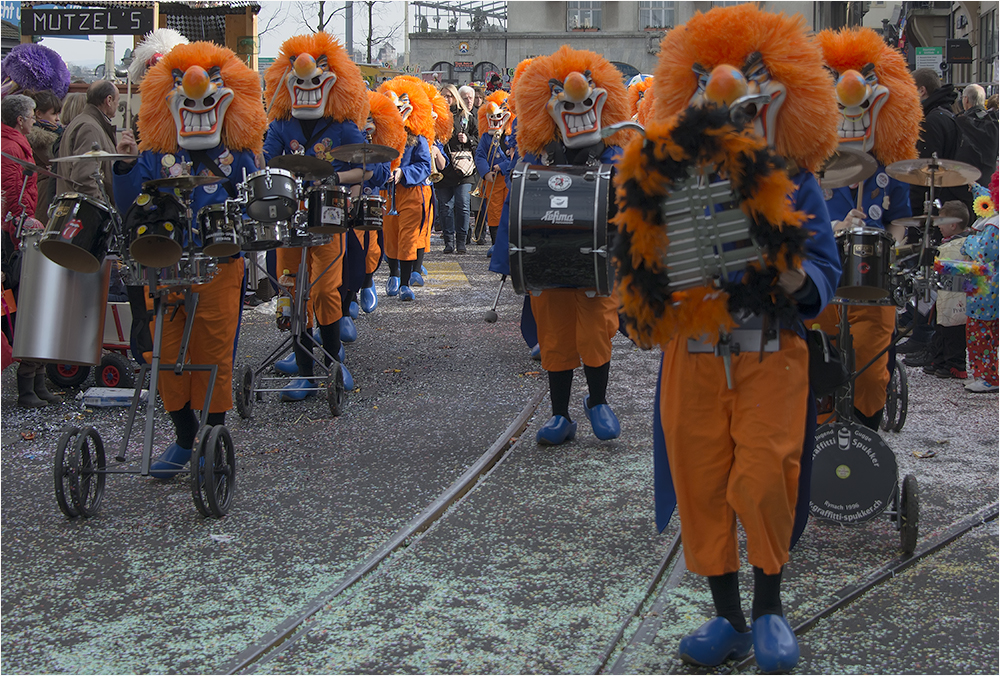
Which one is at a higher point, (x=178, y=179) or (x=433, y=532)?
(x=178, y=179)

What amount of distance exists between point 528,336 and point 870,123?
7.14ft

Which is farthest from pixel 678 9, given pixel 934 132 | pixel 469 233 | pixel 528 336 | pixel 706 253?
pixel 706 253

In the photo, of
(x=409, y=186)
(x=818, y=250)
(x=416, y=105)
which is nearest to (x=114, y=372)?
(x=409, y=186)

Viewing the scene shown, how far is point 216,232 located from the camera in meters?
4.48

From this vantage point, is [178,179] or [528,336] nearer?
[178,179]

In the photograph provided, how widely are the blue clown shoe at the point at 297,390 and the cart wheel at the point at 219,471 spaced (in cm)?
180

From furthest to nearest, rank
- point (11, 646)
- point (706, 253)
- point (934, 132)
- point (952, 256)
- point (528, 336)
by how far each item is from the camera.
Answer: point (934, 132), point (952, 256), point (528, 336), point (11, 646), point (706, 253)

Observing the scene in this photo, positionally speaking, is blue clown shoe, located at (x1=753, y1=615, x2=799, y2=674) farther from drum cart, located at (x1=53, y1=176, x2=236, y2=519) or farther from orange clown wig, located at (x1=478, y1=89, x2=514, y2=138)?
orange clown wig, located at (x1=478, y1=89, x2=514, y2=138)

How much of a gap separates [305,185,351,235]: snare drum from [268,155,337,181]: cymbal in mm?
97

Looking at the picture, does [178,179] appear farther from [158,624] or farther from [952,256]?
[952,256]

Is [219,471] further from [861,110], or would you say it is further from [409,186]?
[409,186]

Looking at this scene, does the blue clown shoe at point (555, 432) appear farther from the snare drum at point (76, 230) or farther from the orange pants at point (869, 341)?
the snare drum at point (76, 230)

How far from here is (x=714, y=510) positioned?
9.77ft

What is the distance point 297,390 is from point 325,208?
1227mm
